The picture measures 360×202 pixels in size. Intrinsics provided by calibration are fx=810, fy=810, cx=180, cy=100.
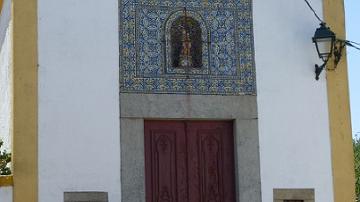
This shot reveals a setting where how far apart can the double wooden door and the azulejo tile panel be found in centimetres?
50

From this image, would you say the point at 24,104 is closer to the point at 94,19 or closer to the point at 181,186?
the point at 94,19

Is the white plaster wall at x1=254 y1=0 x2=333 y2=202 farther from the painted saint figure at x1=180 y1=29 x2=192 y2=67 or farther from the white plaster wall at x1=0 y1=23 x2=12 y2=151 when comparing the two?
the white plaster wall at x1=0 y1=23 x2=12 y2=151

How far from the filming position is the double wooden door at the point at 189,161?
1016 cm

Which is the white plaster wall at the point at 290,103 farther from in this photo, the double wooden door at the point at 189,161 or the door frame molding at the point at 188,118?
the double wooden door at the point at 189,161

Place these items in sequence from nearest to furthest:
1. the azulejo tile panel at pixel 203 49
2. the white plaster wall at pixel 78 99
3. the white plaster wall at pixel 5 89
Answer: the white plaster wall at pixel 78 99
the white plaster wall at pixel 5 89
the azulejo tile panel at pixel 203 49

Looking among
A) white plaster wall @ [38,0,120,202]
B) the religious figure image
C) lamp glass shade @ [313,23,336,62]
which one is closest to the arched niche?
the religious figure image

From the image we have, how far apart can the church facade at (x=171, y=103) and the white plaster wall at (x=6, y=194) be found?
1cm

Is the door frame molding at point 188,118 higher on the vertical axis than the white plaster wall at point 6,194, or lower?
higher

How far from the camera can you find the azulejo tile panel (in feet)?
33.6

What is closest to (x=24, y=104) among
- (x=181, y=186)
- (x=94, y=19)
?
(x=94, y=19)

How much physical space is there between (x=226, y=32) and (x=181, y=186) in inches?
83.2

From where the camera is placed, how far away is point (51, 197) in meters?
9.59

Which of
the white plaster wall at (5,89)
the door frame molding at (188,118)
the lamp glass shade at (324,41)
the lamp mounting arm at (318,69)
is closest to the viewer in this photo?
the door frame molding at (188,118)

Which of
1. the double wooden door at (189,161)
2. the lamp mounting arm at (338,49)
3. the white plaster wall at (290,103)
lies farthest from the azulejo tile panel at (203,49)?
the lamp mounting arm at (338,49)
